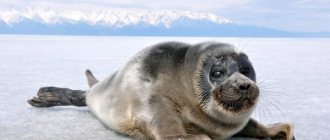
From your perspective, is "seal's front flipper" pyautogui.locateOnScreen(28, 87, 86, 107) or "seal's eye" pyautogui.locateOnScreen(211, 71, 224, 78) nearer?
"seal's eye" pyautogui.locateOnScreen(211, 71, 224, 78)

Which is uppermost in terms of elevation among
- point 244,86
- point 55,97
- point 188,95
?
point 244,86

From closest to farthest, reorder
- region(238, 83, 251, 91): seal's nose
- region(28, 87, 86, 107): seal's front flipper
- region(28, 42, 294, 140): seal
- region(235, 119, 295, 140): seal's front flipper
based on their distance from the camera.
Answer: region(238, 83, 251, 91): seal's nose, region(28, 42, 294, 140): seal, region(235, 119, 295, 140): seal's front flipper, region(28, 87, 86, 107): seal's front flipper

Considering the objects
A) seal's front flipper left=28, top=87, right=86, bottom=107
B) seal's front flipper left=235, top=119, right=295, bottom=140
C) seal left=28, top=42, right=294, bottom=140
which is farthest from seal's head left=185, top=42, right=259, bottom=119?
seal's front flipper left=28, top=87, right=86, bottom=107

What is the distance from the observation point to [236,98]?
286 cm

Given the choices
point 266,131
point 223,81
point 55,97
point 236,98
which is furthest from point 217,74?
point 55,97

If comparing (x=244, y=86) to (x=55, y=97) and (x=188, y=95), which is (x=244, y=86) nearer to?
(x=188, y=95)

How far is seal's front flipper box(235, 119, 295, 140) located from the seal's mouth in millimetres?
442

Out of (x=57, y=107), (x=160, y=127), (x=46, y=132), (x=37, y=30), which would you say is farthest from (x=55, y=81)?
(x=37, y=30)

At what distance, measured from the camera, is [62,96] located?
188 inches

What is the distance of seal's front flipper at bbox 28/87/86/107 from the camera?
4758mm

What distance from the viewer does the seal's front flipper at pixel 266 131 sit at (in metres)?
3.27

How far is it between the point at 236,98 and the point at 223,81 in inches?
6.2

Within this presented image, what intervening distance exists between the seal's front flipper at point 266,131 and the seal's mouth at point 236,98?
1.45 feet

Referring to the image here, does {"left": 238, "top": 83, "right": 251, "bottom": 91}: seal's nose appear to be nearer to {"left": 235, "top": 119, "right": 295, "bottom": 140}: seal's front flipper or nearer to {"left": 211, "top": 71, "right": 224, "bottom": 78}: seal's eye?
{"left": 211, "top": 71, "right": 224, "bottom": 78}: seal's eye
